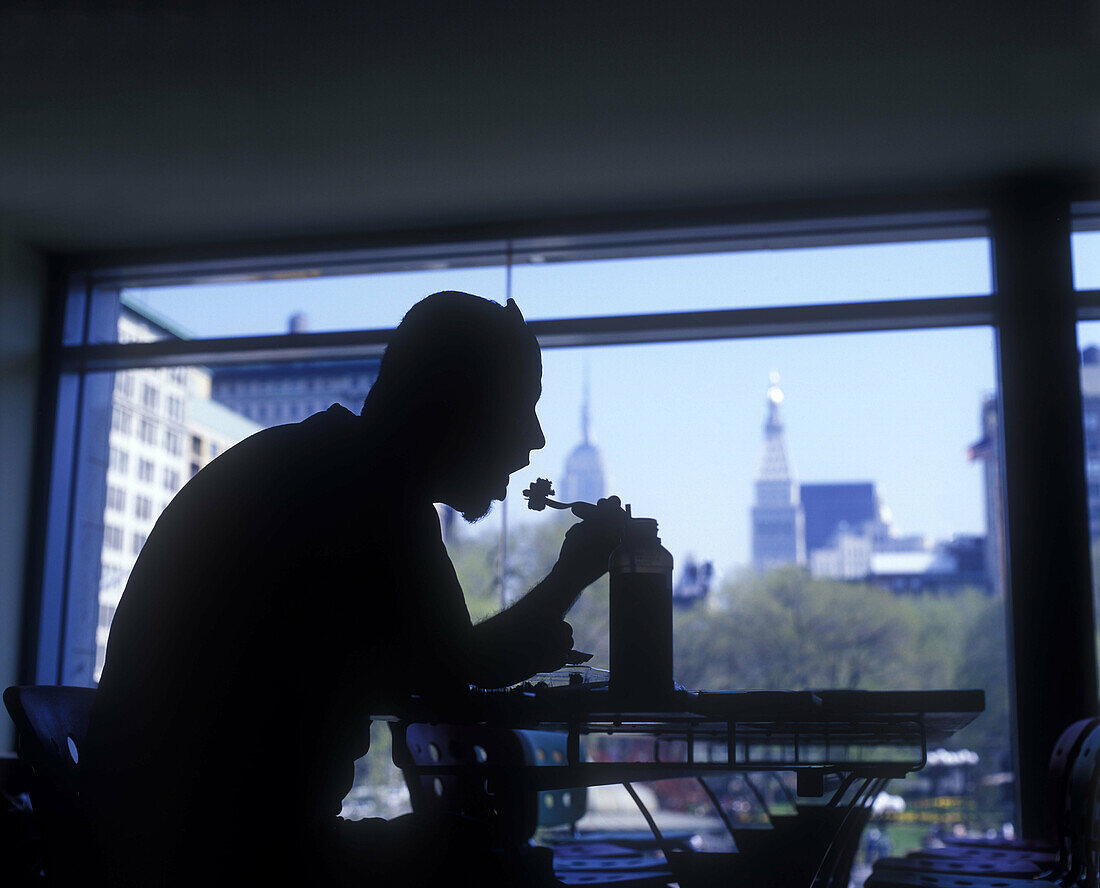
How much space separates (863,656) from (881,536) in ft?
1.63

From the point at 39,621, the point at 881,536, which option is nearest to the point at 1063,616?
the point at 881,536

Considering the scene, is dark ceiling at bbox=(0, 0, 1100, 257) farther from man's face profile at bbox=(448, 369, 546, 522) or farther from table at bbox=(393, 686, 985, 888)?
table at bbox=(393, 686, 985, 888)

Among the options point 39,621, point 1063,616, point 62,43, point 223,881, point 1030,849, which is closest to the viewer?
point 223,881

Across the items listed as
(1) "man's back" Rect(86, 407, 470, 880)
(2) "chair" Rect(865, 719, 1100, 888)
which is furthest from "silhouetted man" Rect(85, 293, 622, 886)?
(2) "chair" Rect(865, 719, 1100, 888)

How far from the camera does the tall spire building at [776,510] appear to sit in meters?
4.66

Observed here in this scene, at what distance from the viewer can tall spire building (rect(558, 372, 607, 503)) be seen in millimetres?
4836

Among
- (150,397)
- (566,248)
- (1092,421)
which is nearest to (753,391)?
(566,248)

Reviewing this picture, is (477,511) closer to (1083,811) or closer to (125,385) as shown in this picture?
(1083,811)

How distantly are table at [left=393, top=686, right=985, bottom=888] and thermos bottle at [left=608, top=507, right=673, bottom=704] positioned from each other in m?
0.03

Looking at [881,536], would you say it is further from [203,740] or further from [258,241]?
[203,740]

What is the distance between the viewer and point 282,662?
1182 mm

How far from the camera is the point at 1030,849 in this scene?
281 centimetres

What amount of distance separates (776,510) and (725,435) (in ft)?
1.25

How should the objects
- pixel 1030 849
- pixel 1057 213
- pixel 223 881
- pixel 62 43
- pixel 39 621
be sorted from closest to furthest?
pixel 223 881, pixel 1030 849, pixel 62 43, pixel 1057 213, pixel 39 621
